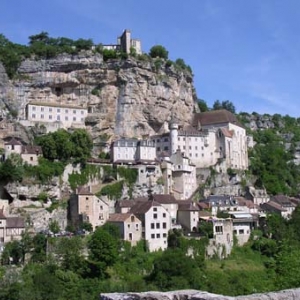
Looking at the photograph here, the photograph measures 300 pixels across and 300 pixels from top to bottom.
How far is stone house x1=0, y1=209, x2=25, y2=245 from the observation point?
50.3 meters

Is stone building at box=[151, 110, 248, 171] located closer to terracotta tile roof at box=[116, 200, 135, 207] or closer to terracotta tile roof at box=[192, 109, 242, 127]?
terracotta tile roof at box=[192, 109, 242, 127]

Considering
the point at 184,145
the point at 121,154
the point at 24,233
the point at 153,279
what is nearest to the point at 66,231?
the point at 24,233

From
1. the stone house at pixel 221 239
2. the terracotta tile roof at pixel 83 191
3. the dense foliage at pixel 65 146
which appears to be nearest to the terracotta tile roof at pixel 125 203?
the terracotta tile roof at pixel 83 191

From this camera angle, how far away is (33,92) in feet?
246

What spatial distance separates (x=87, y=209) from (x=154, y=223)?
7.40 m

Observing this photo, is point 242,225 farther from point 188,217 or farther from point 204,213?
point 188,217

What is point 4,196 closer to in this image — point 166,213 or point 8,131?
point 8,131

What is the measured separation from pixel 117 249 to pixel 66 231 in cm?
749

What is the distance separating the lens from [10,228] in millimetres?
50844

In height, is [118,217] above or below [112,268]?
above

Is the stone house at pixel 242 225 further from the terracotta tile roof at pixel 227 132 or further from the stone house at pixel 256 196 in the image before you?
the terracotta tile roof at pixel 227 132

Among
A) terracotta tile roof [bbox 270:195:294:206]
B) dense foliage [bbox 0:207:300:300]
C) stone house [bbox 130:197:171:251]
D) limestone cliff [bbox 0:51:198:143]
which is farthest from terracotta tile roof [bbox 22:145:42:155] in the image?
terracotta tile roof [bbox 270:195:294:206]

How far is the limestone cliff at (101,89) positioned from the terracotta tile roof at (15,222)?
24373mm

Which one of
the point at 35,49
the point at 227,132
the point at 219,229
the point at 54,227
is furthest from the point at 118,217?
the point at 35,49
